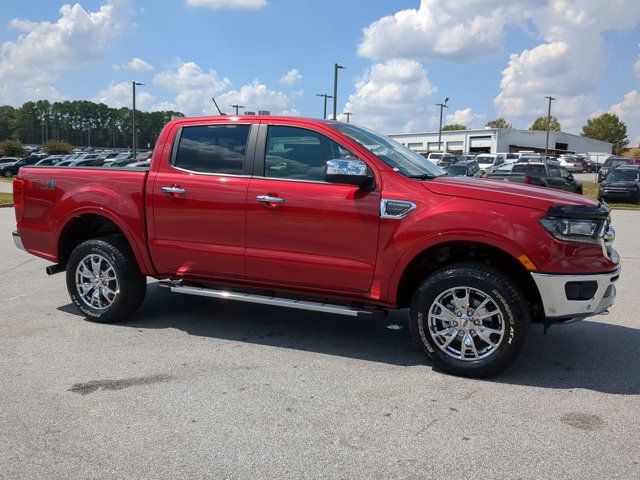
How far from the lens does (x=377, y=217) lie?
4484 mm

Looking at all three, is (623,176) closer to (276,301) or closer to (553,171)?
(553,171)

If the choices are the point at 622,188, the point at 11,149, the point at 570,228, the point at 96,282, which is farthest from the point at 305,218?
the point at 11,149

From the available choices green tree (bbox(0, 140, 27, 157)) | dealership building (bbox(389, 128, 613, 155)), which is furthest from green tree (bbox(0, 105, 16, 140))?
dealership building (bbox(389, 128, 613, 155))

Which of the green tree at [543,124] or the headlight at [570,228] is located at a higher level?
the green tree at [543,124]

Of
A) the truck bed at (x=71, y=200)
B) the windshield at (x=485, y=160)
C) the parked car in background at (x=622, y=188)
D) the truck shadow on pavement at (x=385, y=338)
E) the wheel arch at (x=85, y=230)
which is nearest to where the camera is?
the truck shadow on pavement at (x=385, y=338)

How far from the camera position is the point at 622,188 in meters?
24.3

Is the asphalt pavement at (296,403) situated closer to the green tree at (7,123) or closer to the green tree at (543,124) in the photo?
the green tree at (543,124)

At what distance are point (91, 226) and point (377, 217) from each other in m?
3.12

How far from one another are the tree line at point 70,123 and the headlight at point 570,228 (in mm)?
165215

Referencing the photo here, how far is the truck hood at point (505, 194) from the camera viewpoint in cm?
418

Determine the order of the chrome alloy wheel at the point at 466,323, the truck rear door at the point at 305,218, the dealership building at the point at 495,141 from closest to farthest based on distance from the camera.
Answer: the chrome alloy wheel at the point at 466,323 < the truck rear door at the point at 305,218 < the dealership building at the point at 495,141

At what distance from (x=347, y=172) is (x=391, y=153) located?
2.50ft

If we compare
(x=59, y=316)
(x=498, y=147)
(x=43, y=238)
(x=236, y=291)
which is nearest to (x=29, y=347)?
(x=59, y=316)

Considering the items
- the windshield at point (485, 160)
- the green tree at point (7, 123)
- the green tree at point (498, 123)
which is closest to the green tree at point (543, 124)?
the green tree at point (498, 123)
